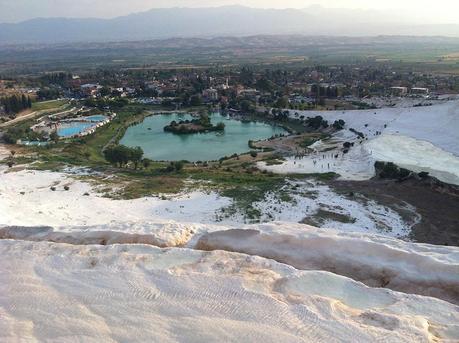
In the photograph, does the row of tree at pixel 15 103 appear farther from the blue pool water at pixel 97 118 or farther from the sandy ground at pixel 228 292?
the sandy ground at pixel 228 292

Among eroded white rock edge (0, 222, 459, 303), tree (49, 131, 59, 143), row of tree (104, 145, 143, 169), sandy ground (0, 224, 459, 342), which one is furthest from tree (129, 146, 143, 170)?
sandy ground (0, 224, 459, 342)

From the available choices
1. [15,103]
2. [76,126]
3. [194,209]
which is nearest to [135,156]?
[194,209]

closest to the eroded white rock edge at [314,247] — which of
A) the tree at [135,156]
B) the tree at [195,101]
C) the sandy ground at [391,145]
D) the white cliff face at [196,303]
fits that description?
the white cliff face at [196,303]

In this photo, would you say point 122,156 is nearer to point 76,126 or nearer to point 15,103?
point 76,126

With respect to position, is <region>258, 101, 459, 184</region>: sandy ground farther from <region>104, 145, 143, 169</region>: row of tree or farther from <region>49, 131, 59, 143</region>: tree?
<region>49, 131, 59, 143</region>: tree

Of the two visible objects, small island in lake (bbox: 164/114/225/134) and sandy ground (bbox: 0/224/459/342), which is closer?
sandy ground (bbox: 0/224/459/342)

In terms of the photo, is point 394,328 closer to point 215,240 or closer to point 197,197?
point 215,240
